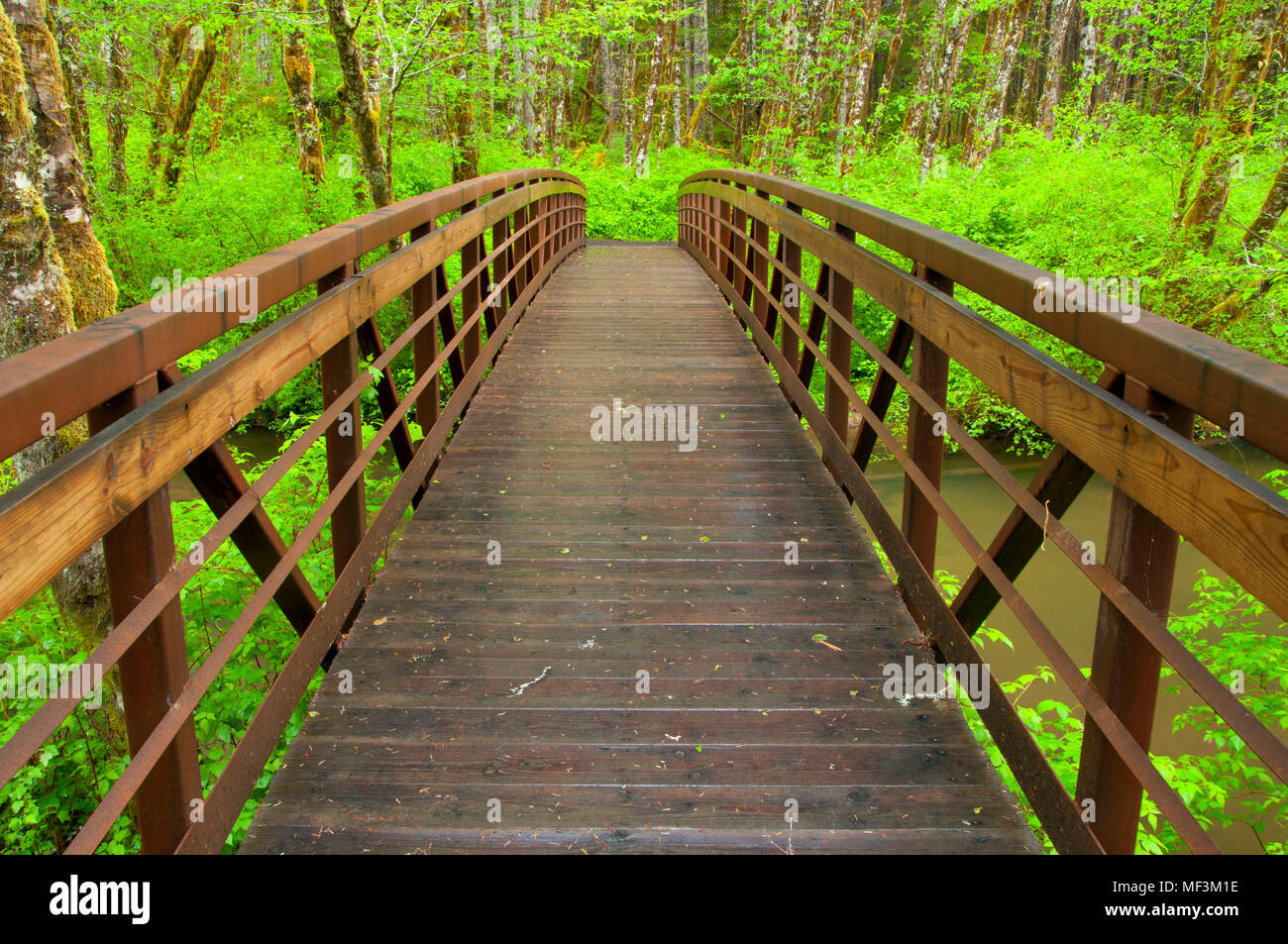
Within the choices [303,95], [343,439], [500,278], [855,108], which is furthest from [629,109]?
[343,439]

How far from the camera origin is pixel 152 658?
2.12 meters

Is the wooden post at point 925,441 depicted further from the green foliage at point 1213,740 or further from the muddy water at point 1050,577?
the muddy water at point 1050,577

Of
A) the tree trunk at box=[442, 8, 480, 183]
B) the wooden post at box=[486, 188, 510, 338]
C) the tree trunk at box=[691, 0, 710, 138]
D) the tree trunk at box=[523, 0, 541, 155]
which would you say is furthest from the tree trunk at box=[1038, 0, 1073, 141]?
the wooden post at box=[486, 188, 510, 338]

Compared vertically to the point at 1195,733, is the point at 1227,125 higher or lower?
higher

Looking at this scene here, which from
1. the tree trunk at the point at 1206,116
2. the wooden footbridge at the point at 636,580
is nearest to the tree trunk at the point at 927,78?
the tree trunk at the point at 1206,116

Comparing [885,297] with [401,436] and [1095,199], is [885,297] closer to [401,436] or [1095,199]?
[401,436]

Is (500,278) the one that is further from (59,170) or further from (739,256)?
(59,170)

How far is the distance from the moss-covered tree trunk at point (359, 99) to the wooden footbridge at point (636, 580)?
4.13 m

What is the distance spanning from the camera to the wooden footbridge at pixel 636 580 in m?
1.87

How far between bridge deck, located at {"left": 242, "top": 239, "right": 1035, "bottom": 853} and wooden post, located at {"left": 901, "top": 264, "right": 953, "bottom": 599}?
0.31m

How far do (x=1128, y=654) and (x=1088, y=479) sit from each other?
411 mm

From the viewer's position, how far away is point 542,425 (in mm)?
6094

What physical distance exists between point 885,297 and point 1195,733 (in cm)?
617
